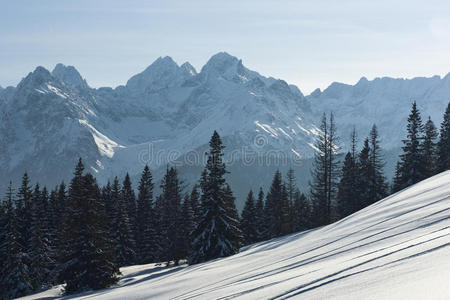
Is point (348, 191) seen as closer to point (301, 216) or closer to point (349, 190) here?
point (349, 190)

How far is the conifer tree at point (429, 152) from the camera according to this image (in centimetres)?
4225

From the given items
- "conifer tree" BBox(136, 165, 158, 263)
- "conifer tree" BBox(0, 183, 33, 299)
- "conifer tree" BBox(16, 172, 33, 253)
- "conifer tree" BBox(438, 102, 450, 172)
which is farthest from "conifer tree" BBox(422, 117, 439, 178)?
"conifer tree" BBox(16, 172, 33, 253)

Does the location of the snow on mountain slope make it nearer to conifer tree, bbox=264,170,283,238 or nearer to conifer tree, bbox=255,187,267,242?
conifer tree, bbox=264,170,283,238

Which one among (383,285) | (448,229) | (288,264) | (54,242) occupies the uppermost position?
(448,229)

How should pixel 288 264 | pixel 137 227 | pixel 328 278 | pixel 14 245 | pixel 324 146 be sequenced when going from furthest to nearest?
pixel 137 227
pixel 324 146
pixel 14 245
pixel 288 264
pixel 328 278

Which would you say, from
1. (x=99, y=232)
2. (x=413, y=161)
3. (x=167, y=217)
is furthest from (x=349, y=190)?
(x=99, y=232)

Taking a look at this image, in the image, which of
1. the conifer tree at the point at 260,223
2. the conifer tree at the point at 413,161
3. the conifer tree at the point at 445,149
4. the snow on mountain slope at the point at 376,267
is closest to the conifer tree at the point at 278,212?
the conifer tree at the point at 260,223

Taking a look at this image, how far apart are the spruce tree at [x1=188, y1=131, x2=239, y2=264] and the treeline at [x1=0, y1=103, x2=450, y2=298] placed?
8 centimetres

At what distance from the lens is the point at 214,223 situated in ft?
107

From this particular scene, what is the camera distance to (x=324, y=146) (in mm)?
40188

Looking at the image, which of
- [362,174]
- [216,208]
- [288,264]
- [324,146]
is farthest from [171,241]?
[288,264]

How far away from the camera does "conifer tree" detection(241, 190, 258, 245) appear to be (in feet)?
188

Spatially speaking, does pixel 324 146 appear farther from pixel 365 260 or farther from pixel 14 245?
pixel 365 260

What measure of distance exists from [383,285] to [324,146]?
35585 mm
